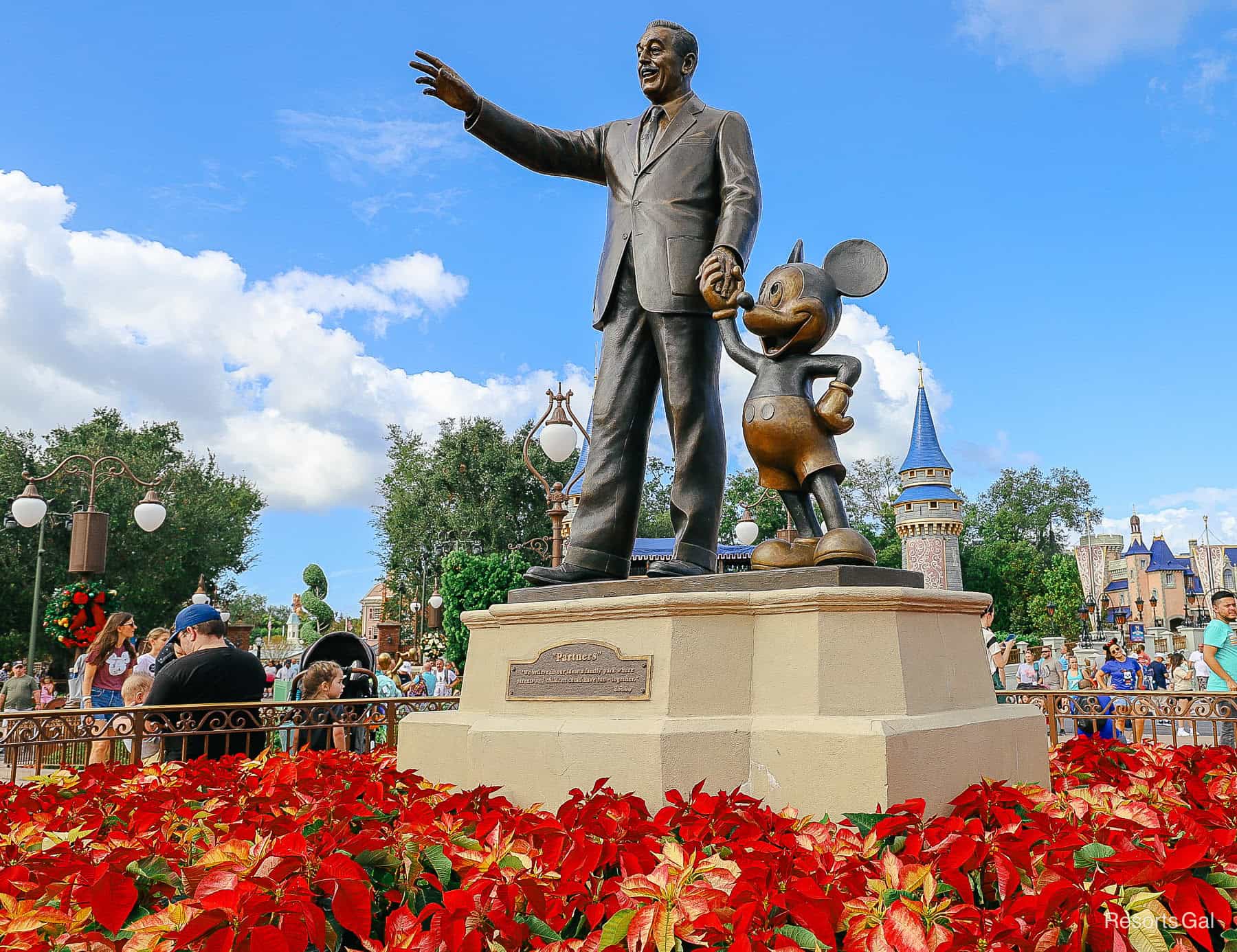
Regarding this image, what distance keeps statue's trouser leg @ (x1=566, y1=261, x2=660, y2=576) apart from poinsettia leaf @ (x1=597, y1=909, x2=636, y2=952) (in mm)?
2808

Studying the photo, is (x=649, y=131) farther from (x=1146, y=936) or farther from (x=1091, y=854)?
(x=1146, y=936)

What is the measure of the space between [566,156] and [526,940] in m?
4.26

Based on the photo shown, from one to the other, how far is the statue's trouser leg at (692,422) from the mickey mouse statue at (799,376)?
26 centimetres

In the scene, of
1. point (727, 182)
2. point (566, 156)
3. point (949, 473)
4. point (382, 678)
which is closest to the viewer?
point (727, 182)

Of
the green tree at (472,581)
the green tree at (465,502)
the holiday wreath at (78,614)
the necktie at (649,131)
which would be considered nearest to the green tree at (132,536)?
the green tree at (465,502)

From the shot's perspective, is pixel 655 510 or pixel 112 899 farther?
pixel 655 510

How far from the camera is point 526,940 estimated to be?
222 cm

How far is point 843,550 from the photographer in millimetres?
3984

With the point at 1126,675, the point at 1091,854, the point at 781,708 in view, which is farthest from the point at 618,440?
the point at 1126,675

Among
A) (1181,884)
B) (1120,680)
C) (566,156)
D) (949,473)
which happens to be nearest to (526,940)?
(1181,884)

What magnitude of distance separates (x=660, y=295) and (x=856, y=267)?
3.07 ft

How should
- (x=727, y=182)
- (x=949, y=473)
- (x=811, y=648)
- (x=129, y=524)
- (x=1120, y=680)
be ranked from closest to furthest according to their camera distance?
(x=811, y=648), (x=727, y=182), (x=1120, y=680), (x=129, y=524), (x=949, y=473)

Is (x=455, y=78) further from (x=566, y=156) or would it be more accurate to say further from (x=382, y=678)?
(x=382, y=678)

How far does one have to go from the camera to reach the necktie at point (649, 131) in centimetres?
515
